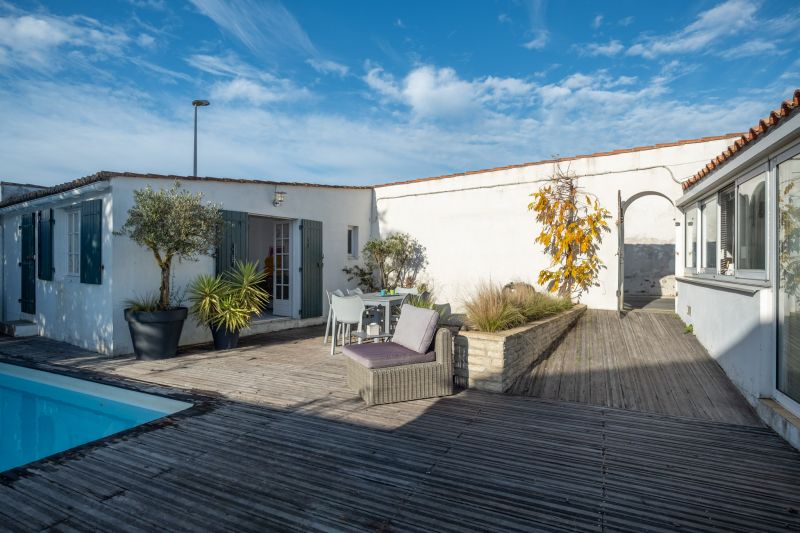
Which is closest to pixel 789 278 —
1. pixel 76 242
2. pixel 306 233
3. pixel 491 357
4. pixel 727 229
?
pixel 727 229

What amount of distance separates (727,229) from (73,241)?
9.36m

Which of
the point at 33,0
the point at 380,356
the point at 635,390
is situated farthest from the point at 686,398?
the point at 33,0

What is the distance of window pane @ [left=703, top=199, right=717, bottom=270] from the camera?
18.2ft

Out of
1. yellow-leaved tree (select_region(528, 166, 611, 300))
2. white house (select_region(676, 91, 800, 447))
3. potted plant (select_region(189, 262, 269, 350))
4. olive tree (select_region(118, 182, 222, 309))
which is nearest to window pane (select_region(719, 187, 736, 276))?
white house (select_region(676, 91, 800, 447))

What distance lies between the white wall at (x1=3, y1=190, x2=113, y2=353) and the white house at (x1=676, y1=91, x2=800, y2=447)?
7.37 m

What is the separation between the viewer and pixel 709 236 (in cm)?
584

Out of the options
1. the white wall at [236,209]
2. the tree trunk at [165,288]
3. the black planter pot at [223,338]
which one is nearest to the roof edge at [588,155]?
the white wall at [236,209]

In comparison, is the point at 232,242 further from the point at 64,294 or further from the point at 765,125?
the point at 765,125

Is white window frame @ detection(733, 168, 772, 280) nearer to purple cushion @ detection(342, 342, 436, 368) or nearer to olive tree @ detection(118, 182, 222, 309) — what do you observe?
purple cushion @ detection(342, 342, 436, 368)

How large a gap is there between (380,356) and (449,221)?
6201 millimetres

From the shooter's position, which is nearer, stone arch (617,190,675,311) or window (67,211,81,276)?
window (67,211,81,276)

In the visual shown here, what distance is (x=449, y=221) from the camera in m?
9.82

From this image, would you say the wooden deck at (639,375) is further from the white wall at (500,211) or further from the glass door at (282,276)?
the glass door at (282,276)

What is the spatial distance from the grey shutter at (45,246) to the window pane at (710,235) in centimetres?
996
